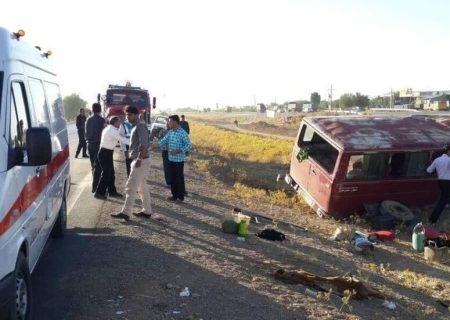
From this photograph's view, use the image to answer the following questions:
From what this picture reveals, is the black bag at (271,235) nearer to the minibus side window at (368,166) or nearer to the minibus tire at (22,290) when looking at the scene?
the minibus side window at (368,166)

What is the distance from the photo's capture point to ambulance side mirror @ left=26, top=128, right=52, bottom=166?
13.0ft

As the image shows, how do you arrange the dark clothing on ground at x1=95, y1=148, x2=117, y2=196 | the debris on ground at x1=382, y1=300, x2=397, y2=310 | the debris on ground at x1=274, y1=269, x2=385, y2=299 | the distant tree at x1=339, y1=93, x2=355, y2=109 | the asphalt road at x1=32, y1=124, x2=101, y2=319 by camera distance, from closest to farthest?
the asphalt road at x1=32, y1=124, x2=101, y2=319, the debris on ground at x1=382, y1=300, x2=397, y2=310, the debris on ground at x1=274, y1=269, x2=385, y2=299, the dark clothing on ground at x1=95, y1=148, x2=117, y2=196, the distant tree at x1=339, y1=93, x2=355, y2=109

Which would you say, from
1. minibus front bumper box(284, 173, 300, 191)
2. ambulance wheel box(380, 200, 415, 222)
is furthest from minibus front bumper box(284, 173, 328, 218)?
ambulance wheel box(380, 200, 415, 222)

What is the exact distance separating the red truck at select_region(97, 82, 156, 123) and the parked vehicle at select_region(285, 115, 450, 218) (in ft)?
38.3

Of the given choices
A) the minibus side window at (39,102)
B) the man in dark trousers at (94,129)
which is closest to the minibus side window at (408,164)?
the man in dark trousers at (94,129)

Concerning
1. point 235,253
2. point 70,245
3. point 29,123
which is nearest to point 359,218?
point 235,253

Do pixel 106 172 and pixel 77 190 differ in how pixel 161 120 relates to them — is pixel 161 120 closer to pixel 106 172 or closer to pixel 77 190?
pixel 77 190

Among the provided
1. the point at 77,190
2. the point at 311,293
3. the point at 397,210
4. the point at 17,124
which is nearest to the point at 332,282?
the point at 311,293

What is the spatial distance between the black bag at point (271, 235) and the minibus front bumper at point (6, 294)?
17.7 ft

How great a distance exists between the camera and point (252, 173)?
2002cm

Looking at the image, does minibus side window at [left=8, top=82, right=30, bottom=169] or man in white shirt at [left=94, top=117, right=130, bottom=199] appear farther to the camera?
man in white shirt at [left=94, top=117, right=130, bottom=199]

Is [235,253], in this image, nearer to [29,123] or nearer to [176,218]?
[176,218]

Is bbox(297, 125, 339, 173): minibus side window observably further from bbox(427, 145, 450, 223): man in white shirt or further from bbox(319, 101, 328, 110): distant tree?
bbox(319, 101, 328, 110): distant tree

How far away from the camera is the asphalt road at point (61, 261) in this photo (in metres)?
5.14
